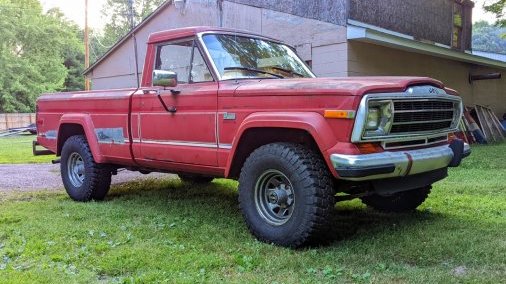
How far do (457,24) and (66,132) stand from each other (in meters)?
14.4

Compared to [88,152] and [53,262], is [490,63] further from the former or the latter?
[53,262]

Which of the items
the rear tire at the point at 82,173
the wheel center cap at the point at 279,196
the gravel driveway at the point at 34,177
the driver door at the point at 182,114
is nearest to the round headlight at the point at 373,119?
the wheel center cap at the point at 279,196

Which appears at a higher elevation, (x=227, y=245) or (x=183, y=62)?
(x=183, y=62)

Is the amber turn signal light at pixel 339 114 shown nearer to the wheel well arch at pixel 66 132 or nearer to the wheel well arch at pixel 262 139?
the wheel well arch at pixel 262 139

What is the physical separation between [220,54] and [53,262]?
2604 millimetres

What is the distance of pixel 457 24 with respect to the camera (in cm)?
1725

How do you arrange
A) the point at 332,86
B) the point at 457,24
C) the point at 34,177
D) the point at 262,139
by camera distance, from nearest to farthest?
the point at 332,86
the point at 262,139
the point at 34,177
the point at 457,24

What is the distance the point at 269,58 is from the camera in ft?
18.6

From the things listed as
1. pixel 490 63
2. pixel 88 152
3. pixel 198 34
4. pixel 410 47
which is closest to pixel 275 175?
pixel 198 34

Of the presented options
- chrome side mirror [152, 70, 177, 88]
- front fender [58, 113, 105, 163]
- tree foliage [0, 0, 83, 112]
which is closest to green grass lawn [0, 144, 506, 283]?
front fender [58, 113, 105, 163]

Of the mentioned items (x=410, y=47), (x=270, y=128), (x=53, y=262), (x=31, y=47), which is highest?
(x=31, y=47)

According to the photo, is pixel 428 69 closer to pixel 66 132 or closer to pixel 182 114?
pixel 66 132

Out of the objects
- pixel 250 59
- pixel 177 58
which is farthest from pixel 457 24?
pixel 177 58

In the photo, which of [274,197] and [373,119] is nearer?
[373,119]
